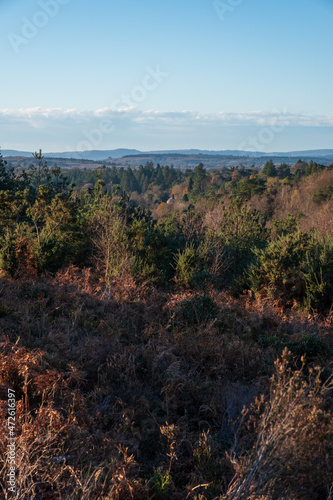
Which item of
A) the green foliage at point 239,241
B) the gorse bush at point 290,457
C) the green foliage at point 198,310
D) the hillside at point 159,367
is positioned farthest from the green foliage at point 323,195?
the gorse bush at point 290,457

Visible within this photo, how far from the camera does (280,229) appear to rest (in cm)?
1847

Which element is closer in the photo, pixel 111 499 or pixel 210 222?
pixel 111 499

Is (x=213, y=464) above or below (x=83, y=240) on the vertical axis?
below

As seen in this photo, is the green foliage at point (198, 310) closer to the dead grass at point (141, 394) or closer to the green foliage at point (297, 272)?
the dead grass at point (141, 394)

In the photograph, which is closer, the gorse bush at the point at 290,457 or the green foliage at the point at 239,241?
the gorse bush at the point at 290,457

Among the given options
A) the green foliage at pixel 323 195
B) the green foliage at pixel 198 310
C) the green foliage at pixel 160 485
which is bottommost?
the green foliage at pixel 160 485

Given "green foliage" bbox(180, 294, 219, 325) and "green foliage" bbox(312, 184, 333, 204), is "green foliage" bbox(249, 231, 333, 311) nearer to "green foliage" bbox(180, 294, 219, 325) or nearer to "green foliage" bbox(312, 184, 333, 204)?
"green foliage" bbox(180, 294, 219, 325)

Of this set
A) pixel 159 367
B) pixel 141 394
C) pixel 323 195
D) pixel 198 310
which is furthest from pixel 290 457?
pixel 323 195

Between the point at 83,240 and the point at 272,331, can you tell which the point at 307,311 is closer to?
the point at 272,331

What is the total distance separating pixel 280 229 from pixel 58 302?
1340cm

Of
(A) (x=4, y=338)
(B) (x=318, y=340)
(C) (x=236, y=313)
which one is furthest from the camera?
(C) (x=236, y=313)

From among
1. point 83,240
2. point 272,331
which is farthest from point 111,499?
point 83,240

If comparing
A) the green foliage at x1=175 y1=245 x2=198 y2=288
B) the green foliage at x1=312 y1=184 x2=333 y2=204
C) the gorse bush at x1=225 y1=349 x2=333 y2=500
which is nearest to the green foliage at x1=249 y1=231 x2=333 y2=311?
the green foliage at x1=175 y1=245 x2=198 y2=288

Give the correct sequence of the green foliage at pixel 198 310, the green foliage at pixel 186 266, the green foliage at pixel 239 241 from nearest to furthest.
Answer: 1. the green foliage at pixel 198 310
2. the green foliage at pixel 186 266
3. the green foliage at pixel 239 241
